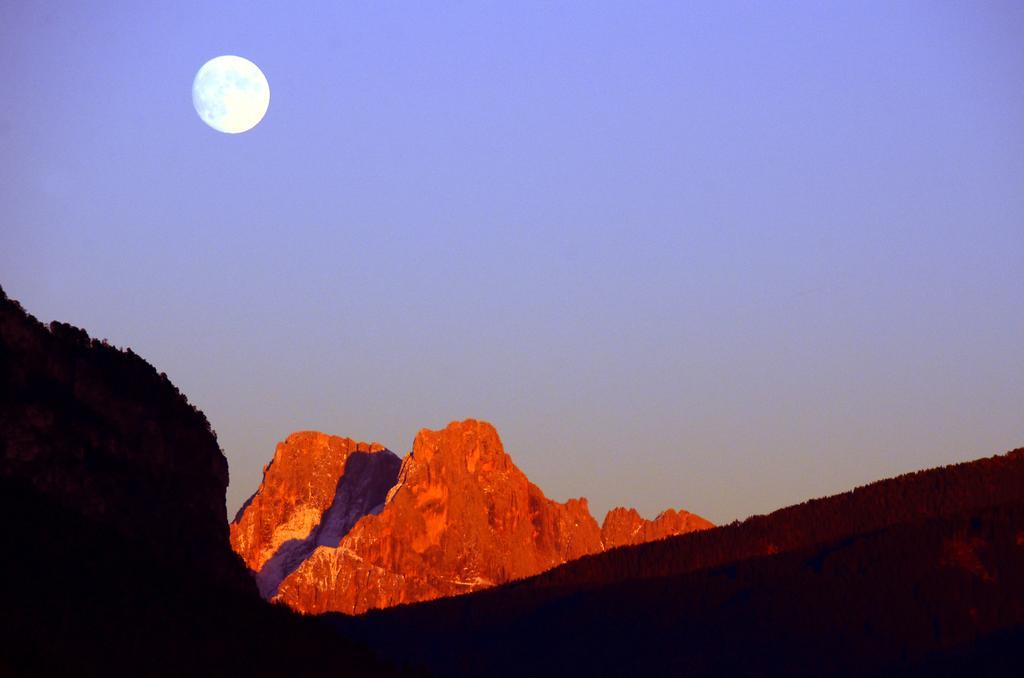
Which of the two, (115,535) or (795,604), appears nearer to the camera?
(115,535)

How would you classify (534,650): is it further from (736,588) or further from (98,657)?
(98,657)

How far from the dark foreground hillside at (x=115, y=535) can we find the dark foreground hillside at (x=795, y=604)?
1653cm

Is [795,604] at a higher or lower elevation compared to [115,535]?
higher

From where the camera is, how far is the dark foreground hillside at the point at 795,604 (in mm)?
80938

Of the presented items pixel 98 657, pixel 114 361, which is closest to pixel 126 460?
pixel 114 361

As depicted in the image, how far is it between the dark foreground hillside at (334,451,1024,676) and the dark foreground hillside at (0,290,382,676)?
651 inches

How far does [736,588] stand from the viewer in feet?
299

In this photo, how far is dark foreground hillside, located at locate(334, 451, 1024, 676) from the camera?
80938 mm

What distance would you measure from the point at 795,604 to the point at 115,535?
40.9m

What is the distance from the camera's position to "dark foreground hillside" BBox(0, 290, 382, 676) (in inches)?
1807

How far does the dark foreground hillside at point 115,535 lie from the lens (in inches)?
1807

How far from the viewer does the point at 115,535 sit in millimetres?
61656

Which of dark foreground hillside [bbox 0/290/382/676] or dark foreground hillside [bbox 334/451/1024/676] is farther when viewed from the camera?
dark foreground hillside [bbox 334/451/1024/676]

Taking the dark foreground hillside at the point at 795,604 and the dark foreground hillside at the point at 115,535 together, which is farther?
the dark foreground hillside at the point at 795,604
